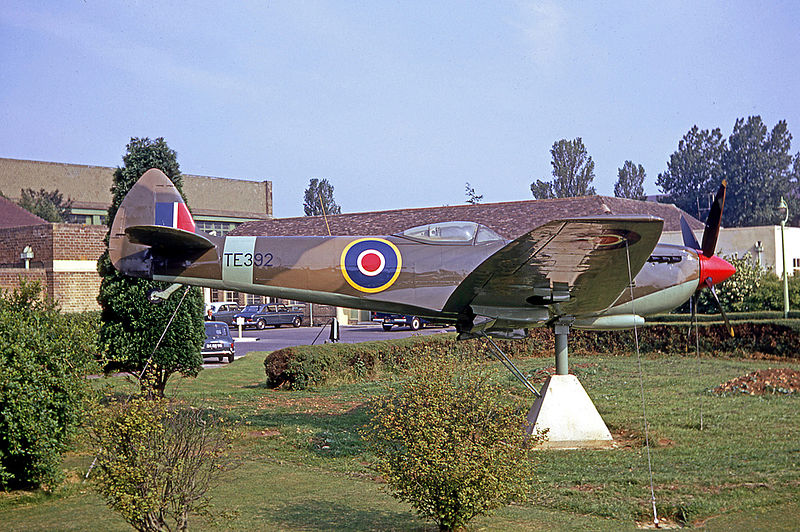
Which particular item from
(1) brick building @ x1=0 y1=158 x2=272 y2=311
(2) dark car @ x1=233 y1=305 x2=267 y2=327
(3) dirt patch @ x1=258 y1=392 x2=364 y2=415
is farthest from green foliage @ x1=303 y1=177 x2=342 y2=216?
(3) dirt patch @ x1=258 y1=392 x2=364 y2=415

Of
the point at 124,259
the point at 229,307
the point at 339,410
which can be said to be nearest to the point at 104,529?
the point at 124,259

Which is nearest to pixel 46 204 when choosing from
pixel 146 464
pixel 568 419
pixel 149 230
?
pixel 149 230

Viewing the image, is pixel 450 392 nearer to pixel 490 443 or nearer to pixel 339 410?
pixel 490 443

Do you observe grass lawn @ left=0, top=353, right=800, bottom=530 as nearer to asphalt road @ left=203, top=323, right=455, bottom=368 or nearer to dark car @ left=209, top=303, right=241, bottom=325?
asphalt road @ left=203, top=323, right=455, bottom=368

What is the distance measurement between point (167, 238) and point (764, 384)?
1290 centimetres

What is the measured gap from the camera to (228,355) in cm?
2673

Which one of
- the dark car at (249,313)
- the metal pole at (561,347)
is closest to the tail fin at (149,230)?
the metal pole at (561,347)

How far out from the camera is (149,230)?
10.1 m

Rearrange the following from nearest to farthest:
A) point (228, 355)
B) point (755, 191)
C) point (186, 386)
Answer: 1. point (186, 386)
2. point (228, 355)
3. point (755, 191)

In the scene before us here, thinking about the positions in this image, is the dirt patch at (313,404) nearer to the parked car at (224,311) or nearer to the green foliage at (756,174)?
the parked car at (224,311)

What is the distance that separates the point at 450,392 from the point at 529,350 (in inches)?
741

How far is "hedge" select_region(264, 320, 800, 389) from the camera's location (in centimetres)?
1800

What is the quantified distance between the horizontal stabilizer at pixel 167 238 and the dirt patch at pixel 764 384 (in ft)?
37.5

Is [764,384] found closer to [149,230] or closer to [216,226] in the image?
[149,230]
